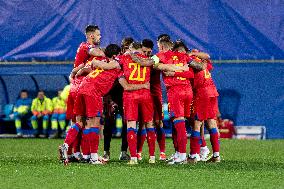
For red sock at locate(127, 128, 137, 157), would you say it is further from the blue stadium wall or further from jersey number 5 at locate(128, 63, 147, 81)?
the blue stadium wall

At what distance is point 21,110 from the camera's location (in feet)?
81.0

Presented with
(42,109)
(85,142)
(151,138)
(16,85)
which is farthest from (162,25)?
(85,142)

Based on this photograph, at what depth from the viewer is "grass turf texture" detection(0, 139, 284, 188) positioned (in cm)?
993

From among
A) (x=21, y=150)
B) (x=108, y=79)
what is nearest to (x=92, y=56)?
(x=108, y=79)

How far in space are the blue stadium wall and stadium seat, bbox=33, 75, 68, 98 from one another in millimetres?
838

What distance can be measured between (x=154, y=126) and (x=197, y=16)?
24.2ft

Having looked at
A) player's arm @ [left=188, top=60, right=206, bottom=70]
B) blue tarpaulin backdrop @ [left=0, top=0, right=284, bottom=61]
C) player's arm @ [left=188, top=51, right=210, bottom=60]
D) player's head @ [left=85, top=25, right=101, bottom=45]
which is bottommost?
player's arm @ [left=188, top=60, right=206, bottom=70]

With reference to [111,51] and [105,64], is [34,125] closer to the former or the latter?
[111,51]

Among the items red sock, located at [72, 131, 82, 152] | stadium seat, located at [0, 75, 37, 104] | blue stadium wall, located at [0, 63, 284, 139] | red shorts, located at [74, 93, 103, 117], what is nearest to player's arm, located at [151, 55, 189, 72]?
red shorts, located at [74, 93, 103, 117]

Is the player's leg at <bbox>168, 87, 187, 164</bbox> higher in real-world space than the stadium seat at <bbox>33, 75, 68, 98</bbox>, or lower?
lower

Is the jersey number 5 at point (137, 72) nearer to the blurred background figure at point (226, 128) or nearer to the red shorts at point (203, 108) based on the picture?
the red shorts at point (203, 108)

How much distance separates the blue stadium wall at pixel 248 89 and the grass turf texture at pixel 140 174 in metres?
8.79

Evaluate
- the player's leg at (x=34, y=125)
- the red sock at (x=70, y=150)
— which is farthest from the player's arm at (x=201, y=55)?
the player's leg at (x=34, y=125)

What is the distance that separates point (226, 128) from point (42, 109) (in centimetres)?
529
